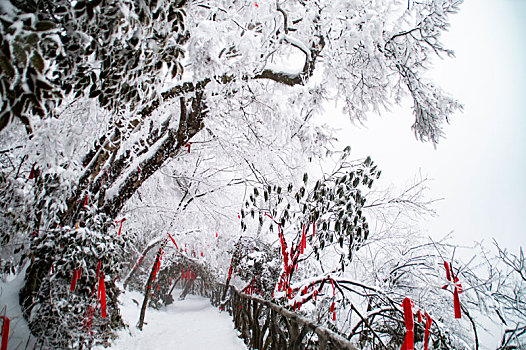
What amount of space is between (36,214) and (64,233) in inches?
14.0

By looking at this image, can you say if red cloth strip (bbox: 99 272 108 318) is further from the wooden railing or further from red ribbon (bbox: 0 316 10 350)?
the wooden railing

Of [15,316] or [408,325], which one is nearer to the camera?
[408,325]

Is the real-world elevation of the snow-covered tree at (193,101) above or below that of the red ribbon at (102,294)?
above

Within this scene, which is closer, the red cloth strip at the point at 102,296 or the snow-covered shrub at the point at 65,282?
the snow-covered shrub at the point at 65,282

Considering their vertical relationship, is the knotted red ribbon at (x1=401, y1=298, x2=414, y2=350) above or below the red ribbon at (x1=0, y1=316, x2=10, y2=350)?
above

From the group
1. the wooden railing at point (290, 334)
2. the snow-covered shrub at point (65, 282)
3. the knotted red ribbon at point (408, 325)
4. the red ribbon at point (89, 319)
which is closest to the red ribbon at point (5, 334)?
the snow-covered shrub at point (65, 282)

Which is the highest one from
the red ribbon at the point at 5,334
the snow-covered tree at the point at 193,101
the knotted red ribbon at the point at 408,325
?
the snow-covered tree at the point at 193,101

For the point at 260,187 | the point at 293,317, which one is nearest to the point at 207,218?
the point at 260,187

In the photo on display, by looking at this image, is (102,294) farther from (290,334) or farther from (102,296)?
(290,334)

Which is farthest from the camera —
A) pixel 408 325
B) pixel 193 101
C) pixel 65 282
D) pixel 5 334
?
pixel 193 101

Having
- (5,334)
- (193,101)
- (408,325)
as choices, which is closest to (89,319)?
(5,334)

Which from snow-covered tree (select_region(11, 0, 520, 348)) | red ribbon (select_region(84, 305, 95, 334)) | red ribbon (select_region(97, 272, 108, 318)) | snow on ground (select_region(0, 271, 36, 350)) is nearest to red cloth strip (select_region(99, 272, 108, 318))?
red ribbon (select_region(97, 272, 108, 318))

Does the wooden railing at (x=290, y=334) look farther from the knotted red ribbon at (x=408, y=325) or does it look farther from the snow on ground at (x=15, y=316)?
the snow on ground at (x=15, y=316)

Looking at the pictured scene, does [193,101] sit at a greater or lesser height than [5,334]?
greater
